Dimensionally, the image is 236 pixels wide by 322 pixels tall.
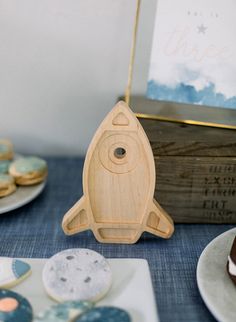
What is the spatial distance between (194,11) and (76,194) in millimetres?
379

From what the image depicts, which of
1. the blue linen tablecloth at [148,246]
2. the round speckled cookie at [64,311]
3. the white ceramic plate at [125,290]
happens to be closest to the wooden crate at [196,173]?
the blue linen tablecloth at [148,246]

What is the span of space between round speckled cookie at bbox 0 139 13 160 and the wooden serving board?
249mm

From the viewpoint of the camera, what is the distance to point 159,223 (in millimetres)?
688

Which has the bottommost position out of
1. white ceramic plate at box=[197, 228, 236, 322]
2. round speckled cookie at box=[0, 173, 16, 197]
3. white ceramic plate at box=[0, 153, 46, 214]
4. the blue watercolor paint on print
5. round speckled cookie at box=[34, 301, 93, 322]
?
white ceramic plate at box=[0, 153, 46, 214]

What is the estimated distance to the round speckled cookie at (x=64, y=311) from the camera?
1.62 feet

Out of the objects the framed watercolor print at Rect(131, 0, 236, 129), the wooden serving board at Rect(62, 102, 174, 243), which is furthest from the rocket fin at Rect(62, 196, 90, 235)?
the framed watercolor print at Rect(131, 0, 236, 129)

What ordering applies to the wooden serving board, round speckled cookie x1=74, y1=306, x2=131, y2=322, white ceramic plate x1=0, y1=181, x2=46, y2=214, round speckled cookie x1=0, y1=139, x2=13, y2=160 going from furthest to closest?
round speckled cookie x1=0, y1=139, x2=13, y2=160
white ceramic plate x1=0, y1=181, x2=46, y2=214
the wooden serving board
round speckled cookie x1=74, y1=306, x2=131, y2=322

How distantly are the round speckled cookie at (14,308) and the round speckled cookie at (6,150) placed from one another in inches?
14.8

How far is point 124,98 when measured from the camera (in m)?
0.88

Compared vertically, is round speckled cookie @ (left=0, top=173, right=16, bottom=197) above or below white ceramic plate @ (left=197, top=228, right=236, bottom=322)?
below

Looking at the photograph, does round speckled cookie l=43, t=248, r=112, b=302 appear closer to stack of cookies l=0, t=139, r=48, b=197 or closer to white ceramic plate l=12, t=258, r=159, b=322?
white ceramic plate l=12, t=258, r=159, b=322

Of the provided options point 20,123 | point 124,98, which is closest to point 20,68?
point 20,123

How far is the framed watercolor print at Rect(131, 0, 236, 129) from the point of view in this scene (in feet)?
2.48

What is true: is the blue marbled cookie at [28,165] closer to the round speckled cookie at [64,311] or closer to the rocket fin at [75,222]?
the rocket fin at [75,222]
